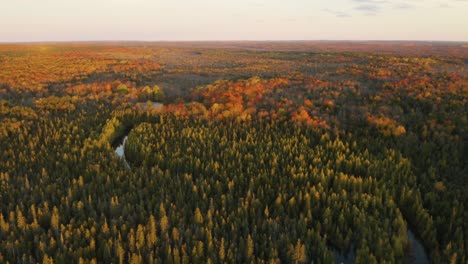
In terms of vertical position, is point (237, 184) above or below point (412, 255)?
above

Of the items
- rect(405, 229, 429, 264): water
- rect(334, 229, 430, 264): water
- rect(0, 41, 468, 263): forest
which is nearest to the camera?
rect(0, 41, 468, 263): forest

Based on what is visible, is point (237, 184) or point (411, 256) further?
point (237, 184)

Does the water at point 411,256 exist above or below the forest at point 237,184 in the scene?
below

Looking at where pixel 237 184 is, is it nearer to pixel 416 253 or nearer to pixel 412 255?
pixel 412 255

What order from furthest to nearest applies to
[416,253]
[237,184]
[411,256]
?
[237,184] < [416,253] < [411,256]

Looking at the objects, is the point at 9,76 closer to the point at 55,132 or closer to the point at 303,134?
the point at 55,132

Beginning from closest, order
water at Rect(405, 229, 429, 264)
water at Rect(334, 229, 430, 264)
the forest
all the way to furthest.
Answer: the forest, water at Rect(334, 229, 430, 264), water at Rect(405, 229, 429, 264)

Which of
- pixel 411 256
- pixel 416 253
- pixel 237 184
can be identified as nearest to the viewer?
pixel 411 256

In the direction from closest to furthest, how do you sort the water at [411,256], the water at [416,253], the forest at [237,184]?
1. the forest at [237,184]
2. the water at [411,256]
3. the water at [416,253]

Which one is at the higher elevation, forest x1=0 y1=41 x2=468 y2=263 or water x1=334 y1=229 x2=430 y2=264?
forest x1=0 y1=41 x2=468 y2=263

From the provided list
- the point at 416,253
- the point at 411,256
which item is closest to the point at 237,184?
the point at 411,256

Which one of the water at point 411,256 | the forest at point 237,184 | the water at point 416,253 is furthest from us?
the water at point 416,253

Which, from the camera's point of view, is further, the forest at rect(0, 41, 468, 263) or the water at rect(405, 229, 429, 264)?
the water at rect(405, 229, 429, 264)
